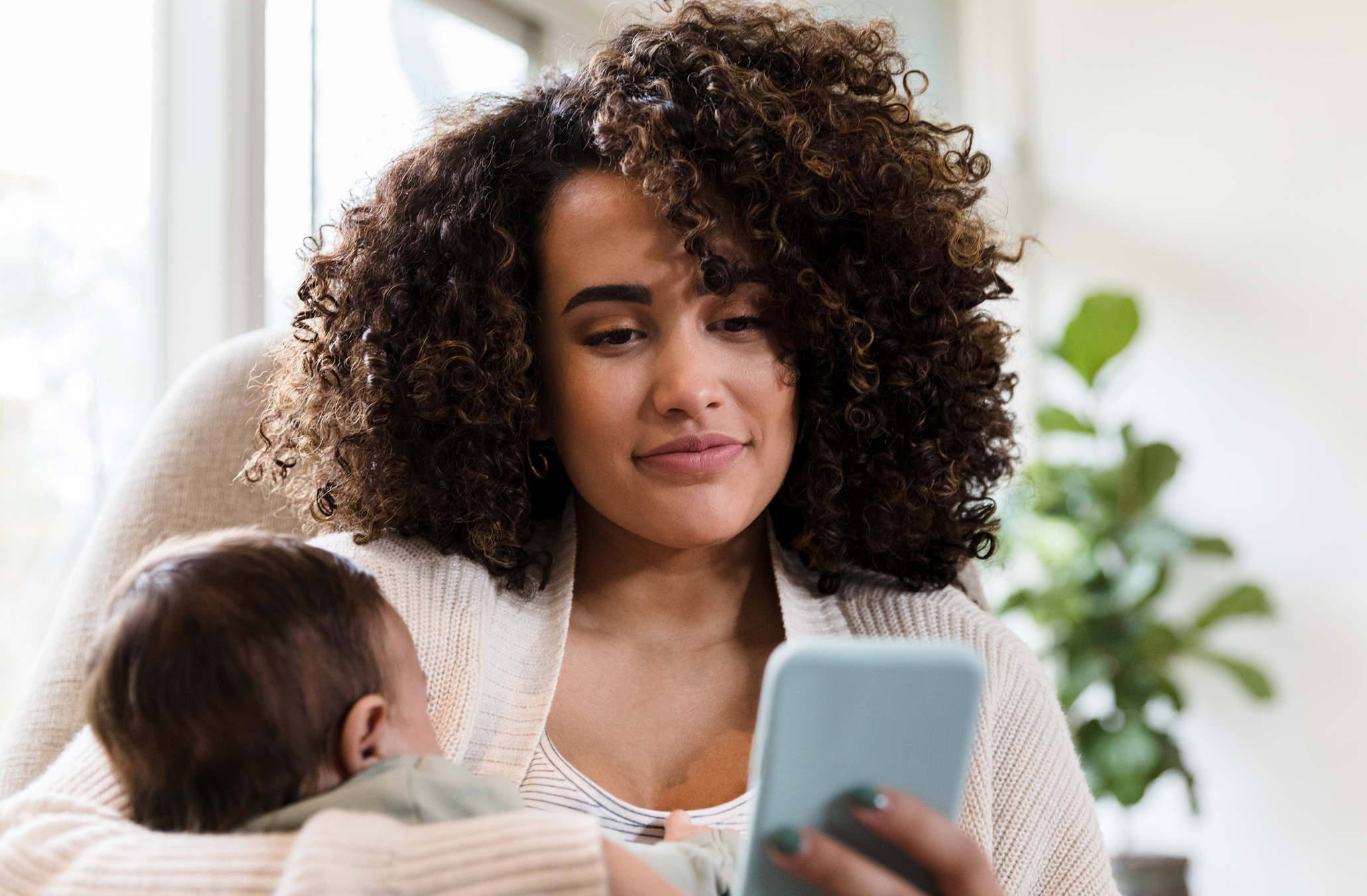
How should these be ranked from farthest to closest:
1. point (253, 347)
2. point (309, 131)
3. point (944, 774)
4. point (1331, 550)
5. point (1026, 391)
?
point (1026, 391) → point (1331, 550) → point (309, 131) → point (253, 347) → point (944, 774)

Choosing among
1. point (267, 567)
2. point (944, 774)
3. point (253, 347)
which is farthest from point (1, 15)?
point (944, 774)

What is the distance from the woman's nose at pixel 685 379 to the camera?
1152 millimetres

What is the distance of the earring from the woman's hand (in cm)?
70

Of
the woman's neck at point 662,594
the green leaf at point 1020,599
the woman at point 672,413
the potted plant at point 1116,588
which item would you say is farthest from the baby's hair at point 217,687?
the green leaf at point 1020,599

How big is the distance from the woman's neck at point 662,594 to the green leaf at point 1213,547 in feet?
8.52

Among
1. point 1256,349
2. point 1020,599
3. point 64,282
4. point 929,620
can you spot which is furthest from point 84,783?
point 1256,349

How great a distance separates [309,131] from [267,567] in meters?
1.89

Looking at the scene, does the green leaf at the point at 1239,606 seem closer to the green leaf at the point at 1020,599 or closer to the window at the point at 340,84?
the green leaf at the point at 1020,599

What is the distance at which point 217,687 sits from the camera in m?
0.80

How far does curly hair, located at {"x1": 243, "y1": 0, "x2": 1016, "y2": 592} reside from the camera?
123cm

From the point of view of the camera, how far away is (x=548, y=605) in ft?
4.34

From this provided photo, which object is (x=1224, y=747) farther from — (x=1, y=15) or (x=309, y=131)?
(x=1, y=15)

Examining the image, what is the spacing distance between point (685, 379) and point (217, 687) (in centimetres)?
53

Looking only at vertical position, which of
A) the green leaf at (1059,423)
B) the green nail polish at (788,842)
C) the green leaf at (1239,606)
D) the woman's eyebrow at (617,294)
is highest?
the woman's eyebrow at (617,294)
